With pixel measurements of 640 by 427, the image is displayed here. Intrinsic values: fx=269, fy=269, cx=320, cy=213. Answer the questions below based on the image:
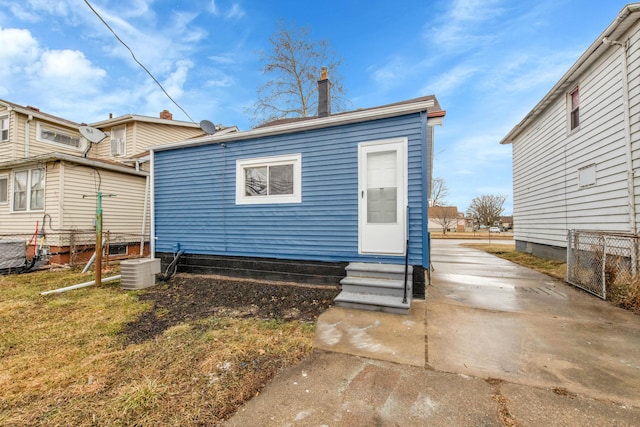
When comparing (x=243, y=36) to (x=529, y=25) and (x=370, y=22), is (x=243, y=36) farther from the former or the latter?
(x=529, y=25)

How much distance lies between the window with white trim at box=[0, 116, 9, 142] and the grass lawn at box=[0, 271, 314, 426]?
11.9 metres

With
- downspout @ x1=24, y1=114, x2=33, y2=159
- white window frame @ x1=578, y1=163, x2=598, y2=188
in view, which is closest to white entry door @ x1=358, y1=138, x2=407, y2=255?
white window frame @ x1=578, y1=163, x2=598, y2=188

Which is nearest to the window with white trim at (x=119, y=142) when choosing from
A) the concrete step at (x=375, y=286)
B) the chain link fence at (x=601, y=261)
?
the concrete step at (x=375, y=286)

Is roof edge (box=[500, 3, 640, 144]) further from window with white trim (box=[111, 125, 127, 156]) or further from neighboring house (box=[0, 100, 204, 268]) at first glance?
window with white trim (box=[111, 125, 127, 156])

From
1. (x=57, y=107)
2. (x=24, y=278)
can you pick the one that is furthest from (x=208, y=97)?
(x=24, y=278)

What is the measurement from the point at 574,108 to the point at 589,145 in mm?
1523

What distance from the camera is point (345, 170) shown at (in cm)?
505

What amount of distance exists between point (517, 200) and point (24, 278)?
16226 millimetres

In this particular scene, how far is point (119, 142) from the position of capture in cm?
1309

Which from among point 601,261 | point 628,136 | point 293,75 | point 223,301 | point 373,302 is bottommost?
point 223,301

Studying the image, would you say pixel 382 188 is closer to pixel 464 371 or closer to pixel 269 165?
pixel 269 165

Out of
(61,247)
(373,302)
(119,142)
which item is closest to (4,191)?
(61,247)

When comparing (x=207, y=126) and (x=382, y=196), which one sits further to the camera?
(x=207, y=126)

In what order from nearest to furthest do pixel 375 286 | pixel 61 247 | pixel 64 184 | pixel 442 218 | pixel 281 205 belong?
pixel 375 286
pixel 281 205
pixel 61 247
pixel 64 184
pixel 442 218
